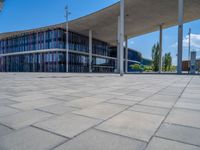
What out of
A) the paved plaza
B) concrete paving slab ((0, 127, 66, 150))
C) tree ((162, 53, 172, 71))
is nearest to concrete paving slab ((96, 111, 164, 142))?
the paved plaza

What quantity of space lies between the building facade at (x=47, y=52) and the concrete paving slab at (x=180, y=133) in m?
41.5

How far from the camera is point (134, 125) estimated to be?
2.61m

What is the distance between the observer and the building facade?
42656mm

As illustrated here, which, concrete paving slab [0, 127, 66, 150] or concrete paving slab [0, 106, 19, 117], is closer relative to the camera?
concrete paving slab [0, 127, 66, 150]

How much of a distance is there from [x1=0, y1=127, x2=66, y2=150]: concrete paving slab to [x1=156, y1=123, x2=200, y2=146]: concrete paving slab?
147cm

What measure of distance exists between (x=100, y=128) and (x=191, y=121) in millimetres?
1726

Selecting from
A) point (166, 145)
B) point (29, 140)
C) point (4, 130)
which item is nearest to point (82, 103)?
point (4, 130)

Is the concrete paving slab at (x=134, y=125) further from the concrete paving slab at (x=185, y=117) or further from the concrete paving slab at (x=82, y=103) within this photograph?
the concrete paving slab at (x=82, y=103)

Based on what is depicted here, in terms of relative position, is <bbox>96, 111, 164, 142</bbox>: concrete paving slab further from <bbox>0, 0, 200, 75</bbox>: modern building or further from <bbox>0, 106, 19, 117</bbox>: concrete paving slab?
<bbox>0, 0, 200, 75</bbox>: modern building

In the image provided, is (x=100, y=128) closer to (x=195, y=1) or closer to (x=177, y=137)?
(x=177, y=137)

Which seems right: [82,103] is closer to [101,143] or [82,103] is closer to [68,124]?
[68,124]

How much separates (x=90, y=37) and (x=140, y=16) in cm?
1525

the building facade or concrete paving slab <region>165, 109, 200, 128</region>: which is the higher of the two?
the building facade

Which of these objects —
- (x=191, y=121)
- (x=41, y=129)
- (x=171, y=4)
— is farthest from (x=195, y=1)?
(x=41, y=129)
